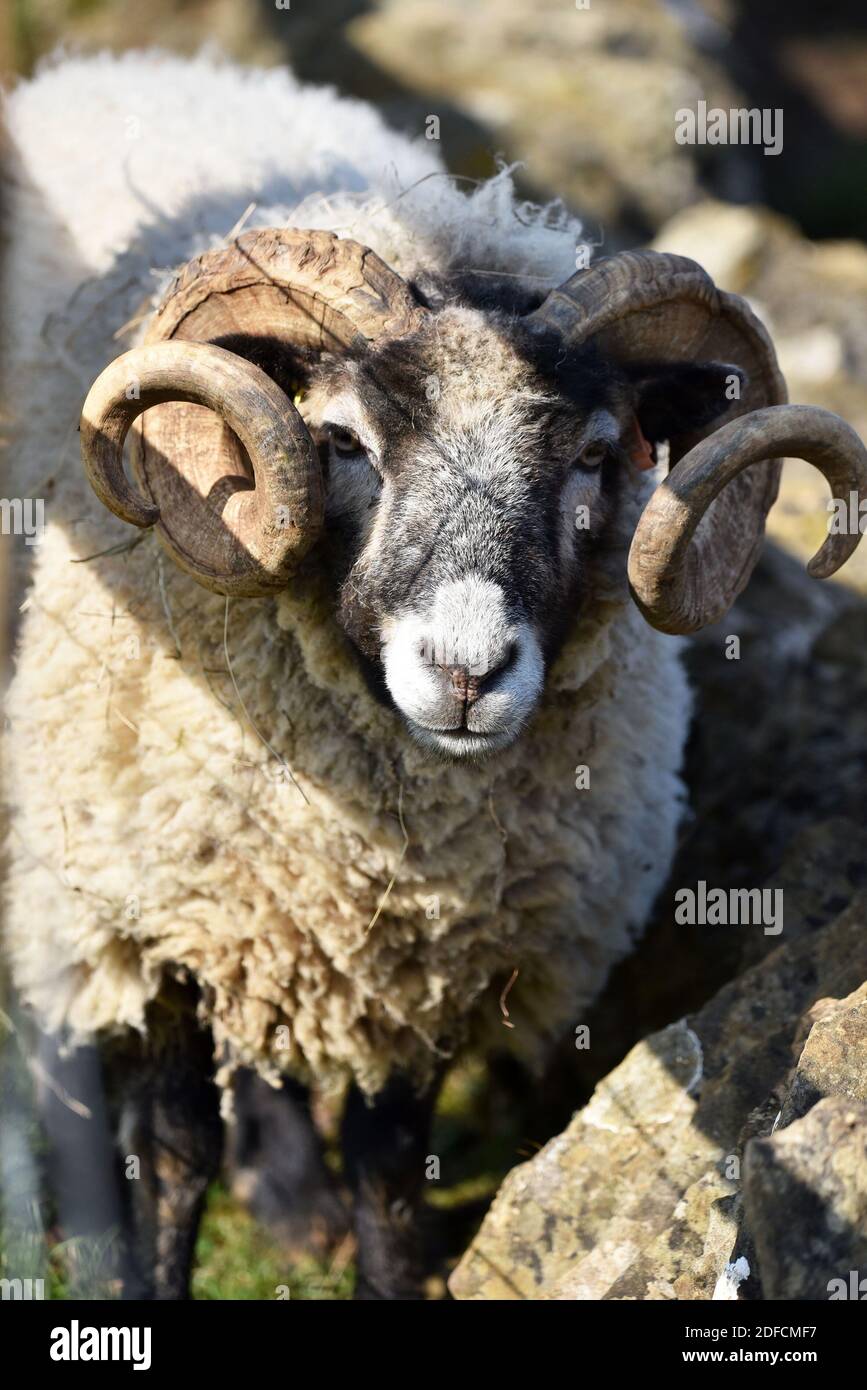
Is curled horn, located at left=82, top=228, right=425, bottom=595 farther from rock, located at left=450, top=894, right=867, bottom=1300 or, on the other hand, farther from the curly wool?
rock, located at left=450, top=894, right=867, bottom=1300

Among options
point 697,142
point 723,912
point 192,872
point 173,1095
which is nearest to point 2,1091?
point 173,1095

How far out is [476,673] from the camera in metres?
2.88

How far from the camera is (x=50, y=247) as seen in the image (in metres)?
4.43

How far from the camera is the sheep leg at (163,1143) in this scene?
13.0ft

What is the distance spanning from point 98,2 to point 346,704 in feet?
36.4

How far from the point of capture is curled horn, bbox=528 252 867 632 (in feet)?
9.86

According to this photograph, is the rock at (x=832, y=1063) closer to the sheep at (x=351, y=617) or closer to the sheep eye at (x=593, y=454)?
the sheep at (x=351, y=617)

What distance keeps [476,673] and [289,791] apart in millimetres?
819

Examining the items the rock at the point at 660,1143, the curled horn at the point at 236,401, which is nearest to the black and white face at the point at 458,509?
the curled horn at the point at 236,401

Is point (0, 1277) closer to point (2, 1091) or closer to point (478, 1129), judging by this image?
point (2, 1091)

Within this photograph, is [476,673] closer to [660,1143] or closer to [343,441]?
[343,441]

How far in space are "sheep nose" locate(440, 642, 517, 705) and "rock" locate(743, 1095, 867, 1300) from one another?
42.5 inches

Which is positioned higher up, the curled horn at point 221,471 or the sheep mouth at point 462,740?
the curled horn at point 221,471

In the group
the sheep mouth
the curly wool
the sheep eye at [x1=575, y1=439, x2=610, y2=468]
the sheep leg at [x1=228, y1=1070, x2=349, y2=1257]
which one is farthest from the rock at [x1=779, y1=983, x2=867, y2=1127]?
the sheep leg at [x1=228, y1=1070, x2=349, y2=1257]
